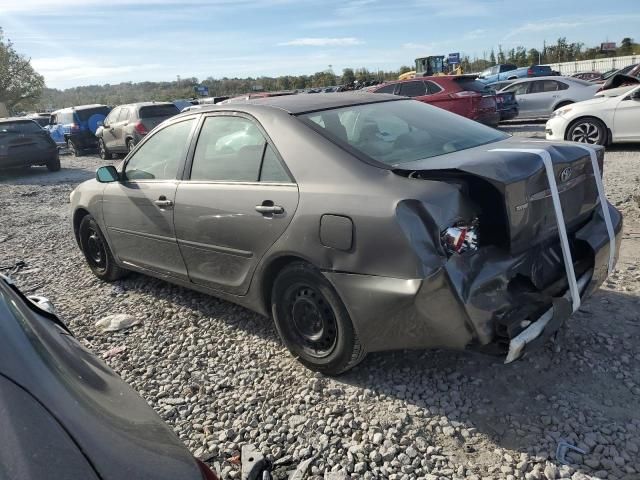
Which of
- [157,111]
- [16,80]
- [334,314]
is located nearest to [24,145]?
[157,111]

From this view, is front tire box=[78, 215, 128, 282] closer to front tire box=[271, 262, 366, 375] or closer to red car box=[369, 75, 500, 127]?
front tire box=[271, 262, 366, 375]

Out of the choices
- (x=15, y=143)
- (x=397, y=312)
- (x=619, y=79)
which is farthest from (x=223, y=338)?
(x=15, y=143)

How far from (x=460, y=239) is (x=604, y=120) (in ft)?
28.3

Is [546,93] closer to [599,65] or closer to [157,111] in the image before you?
[157,111]

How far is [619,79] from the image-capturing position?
11.1 metres

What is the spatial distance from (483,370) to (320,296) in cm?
109

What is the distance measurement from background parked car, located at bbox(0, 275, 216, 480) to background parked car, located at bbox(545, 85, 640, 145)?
396 inches

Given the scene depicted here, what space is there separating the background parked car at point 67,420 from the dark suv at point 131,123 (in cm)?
1450

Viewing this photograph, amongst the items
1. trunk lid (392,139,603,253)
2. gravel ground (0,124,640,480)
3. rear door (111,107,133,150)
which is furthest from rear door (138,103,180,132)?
trunk lid (392,139,603,253)

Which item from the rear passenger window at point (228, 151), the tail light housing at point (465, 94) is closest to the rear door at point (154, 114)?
the tail light housing at point (465, 94)

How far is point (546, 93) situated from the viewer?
1484 cm

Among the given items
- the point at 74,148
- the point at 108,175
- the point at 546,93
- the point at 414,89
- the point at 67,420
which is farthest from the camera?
the point at 74,148

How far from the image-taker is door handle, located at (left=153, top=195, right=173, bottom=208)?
389cm

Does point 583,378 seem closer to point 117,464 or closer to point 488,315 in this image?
point 488,315
